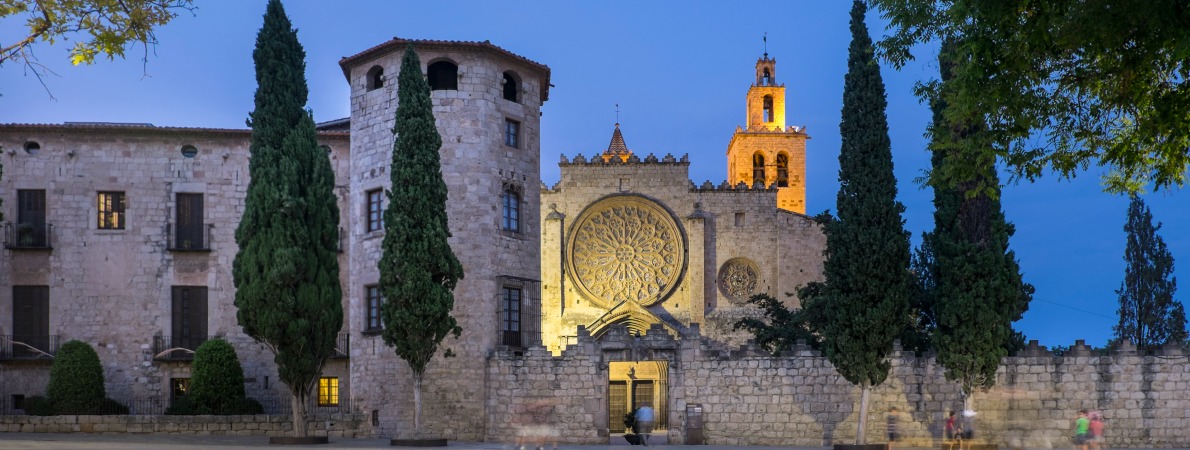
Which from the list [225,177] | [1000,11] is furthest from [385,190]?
[1000,11]

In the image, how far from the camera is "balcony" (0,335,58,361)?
28.7m

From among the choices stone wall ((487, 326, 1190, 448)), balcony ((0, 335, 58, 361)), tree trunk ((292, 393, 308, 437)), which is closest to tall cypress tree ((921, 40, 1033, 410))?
stone wall ((487, 326, 1190, 448))

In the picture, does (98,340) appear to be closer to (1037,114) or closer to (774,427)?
(774,427)

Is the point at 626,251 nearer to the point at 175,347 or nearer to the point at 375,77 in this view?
the point at 375,77

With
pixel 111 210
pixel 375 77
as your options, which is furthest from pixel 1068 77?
pixel 111 210

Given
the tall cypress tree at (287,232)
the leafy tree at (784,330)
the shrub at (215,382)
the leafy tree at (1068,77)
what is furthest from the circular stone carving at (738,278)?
the leafy tree at (1068,77)

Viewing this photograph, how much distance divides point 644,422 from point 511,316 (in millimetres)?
4304

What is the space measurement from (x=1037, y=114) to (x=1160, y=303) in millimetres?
30483

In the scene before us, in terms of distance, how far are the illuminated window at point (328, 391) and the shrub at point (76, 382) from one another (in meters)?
5.32

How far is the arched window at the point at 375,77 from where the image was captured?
28.4 m

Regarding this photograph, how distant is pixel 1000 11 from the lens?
1092 cm

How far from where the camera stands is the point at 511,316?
27859 millimetres

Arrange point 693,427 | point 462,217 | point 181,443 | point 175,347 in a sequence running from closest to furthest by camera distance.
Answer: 1. point 181,443
2. point 693,427
3. point 462,217
4. point 175,347

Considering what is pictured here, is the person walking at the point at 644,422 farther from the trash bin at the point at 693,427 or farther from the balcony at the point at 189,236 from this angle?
the balcony at the point at 189,236
